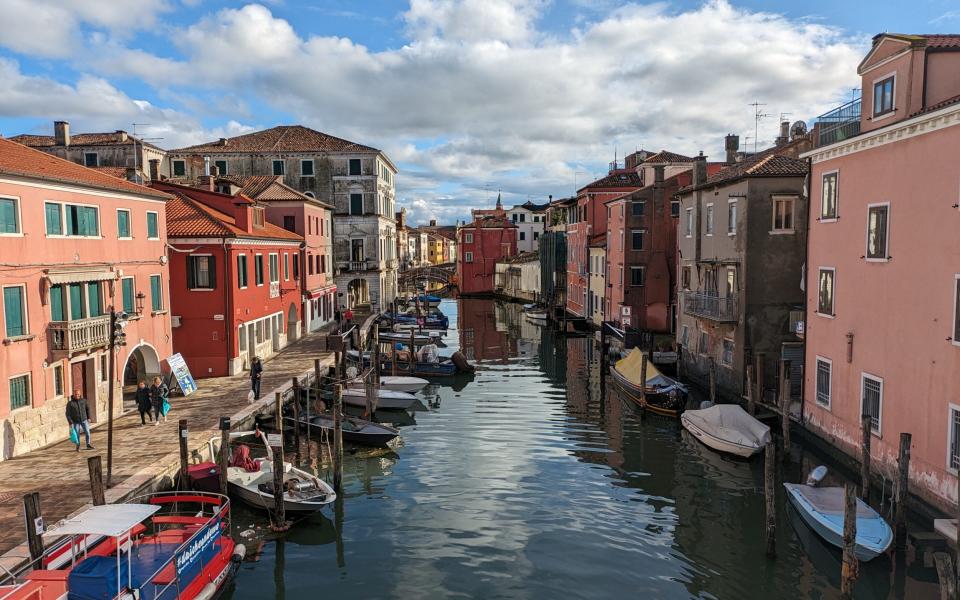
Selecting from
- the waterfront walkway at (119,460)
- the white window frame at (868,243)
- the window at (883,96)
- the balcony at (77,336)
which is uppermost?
the window at (883,96)

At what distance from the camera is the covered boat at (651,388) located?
2762 centimetres

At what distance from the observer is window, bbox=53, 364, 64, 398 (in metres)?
18.8

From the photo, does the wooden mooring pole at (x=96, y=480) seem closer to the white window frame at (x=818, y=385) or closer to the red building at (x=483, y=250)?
the white window frame at (x=818, y=385)

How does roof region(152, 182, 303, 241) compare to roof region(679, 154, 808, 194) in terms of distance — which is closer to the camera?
roof region(679, 154, 808, 194)

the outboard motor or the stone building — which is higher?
the stone building

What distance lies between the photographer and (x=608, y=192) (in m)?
53.2

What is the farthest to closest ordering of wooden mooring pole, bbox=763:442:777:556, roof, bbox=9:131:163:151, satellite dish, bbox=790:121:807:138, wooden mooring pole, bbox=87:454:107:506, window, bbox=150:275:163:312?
roof, bbox=9:131:163:151
satellite dish, bbox=790:121:807:138
window, bbox=150:275:163:312
wooden mooring pole, bbox=763:442:777:556
wooden mooring pole, bbox=87:454:107:506

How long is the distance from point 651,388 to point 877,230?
1284 centimetres

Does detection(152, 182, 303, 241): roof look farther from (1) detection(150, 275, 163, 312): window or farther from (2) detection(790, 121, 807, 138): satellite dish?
(2) detection(790, 121, 807, 138): satellite dish

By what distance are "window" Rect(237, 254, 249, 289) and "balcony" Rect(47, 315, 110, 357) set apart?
855cm

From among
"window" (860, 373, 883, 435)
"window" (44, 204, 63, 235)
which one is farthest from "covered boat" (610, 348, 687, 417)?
"window" (44, 204, 63, 235)

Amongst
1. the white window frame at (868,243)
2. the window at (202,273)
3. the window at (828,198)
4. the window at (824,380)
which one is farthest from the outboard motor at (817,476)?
the window at (202,273)

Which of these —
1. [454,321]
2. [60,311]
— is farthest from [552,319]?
[60,311]

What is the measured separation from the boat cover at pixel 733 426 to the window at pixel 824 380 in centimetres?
198
